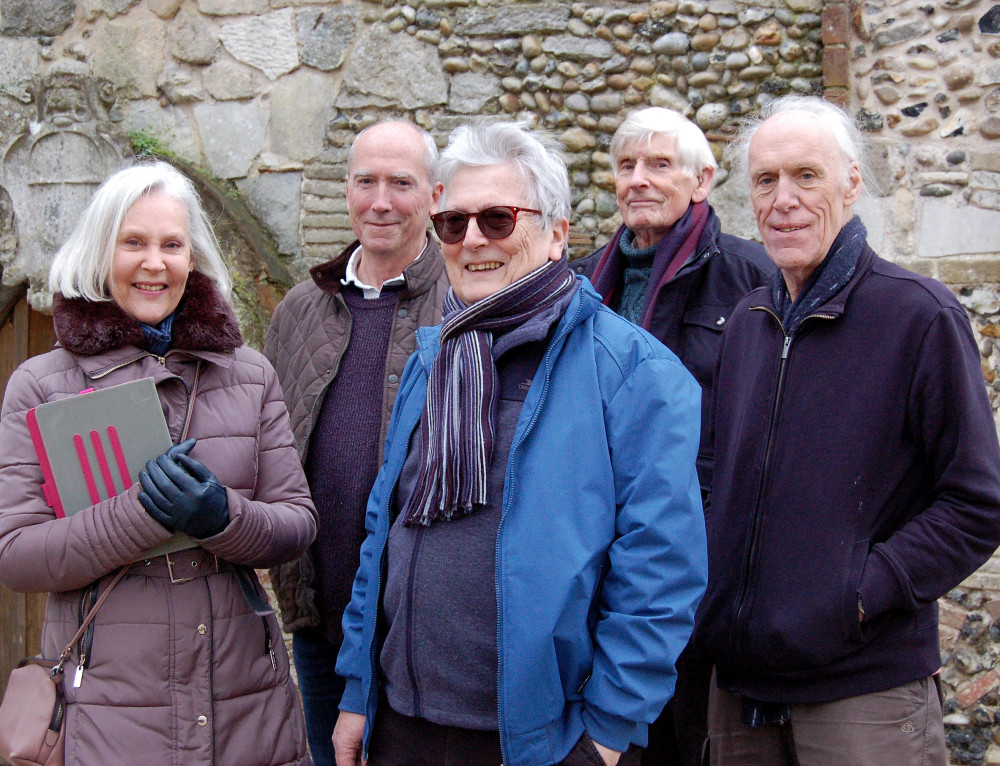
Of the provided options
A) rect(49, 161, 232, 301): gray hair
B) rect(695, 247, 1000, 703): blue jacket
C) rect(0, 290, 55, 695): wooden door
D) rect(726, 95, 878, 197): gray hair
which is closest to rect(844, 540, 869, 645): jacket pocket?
rect(695, 247, 1000, 703): blue jacket

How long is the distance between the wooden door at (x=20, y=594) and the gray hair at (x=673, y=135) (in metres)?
3.45

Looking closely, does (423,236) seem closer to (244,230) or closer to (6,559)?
(6,559)

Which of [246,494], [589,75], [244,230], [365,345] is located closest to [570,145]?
[589,75]

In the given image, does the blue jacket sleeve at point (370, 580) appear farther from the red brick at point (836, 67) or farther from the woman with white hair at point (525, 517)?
the red brick at point (836, 67)

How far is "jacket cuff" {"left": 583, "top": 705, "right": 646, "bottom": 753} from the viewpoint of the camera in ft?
5.30

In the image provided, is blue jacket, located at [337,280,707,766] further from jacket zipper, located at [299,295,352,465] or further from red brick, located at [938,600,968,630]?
red brick, located at [938,600,968,630]

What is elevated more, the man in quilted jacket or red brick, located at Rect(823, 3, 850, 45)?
red brick, located at Rect(823, 3, 850, 45)

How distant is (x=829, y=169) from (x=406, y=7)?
289 cm

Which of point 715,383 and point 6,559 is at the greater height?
point 715,383

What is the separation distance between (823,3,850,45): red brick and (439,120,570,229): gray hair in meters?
2.59

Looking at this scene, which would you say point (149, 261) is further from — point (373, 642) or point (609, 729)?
point (609, 729)

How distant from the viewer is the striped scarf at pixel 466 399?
172cm

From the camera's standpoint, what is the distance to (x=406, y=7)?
4.39 metres

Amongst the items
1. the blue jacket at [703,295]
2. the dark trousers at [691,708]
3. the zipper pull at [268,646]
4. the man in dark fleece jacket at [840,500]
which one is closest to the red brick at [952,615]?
the dark trousers at [691,708]
